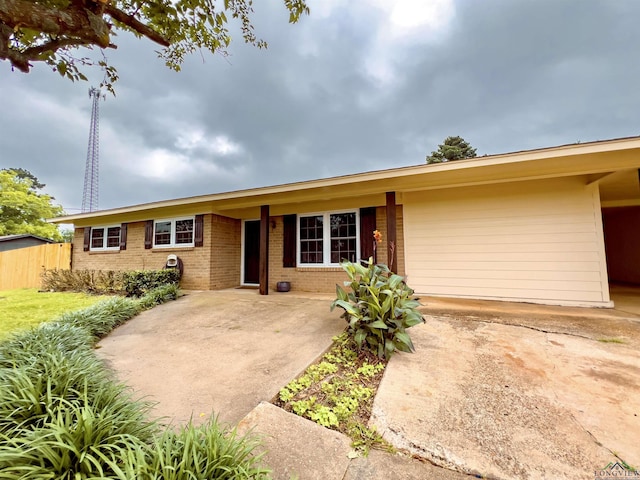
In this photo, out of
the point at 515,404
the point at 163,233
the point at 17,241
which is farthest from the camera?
the point at 17,241

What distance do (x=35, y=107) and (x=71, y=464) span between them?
16005mm

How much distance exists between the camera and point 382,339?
9.74 ft

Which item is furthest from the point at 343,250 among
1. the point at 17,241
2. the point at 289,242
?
the point at 17,241

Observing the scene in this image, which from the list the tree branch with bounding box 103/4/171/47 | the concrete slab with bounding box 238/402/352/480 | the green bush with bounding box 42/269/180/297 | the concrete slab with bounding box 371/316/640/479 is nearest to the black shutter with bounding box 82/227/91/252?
the green bush with bounding box 42/269/180/297

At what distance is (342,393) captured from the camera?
2.31 m

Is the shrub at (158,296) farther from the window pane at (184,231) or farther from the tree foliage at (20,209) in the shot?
the tree foliage at (20,209)

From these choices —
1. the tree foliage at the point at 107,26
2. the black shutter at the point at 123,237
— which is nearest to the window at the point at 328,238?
the tree foliage at the point at 107,26

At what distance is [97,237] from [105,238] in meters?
0.47

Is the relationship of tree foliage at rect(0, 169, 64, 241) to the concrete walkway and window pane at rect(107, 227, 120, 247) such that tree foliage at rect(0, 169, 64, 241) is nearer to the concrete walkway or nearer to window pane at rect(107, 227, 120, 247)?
window pane at rect(107, 227, 120, 247)

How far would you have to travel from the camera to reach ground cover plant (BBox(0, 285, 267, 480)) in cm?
123

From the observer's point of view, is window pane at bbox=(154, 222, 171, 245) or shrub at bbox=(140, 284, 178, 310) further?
window pane at bbox=(154, 222, 171, 245)

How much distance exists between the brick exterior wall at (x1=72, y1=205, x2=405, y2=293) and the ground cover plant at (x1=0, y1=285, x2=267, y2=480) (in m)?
5.24

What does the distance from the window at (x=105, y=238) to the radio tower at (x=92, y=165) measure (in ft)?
35.1

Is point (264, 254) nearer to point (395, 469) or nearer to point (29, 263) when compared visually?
point (395, 469)
